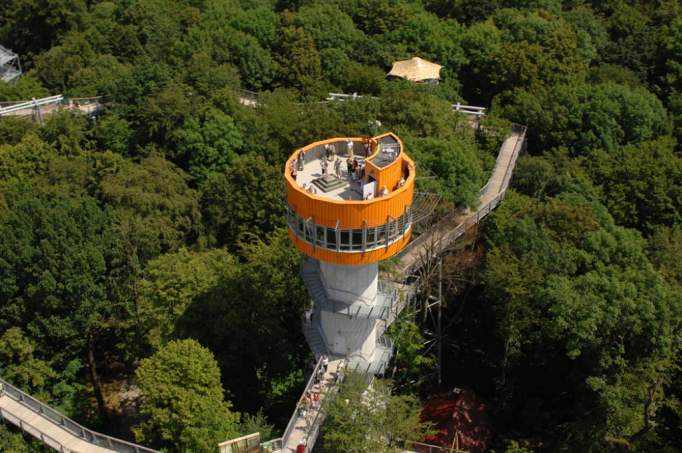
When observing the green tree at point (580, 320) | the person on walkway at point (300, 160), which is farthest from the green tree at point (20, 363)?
the green tree at point (580, 320)

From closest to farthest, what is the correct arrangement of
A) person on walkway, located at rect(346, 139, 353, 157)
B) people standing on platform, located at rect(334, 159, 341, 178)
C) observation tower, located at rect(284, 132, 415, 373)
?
observation tower, located at rect(284, 132, 415, 373), people standing on platform, located at rect(334, 159, 341, 178), person on walkway, located at rect(346, 139, 353, 157)

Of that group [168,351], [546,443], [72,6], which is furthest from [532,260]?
[72,6]

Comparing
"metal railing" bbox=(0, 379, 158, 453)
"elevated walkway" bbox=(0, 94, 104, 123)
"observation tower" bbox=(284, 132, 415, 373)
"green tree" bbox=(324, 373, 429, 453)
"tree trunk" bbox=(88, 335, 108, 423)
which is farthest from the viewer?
"elevated walkway" bbox=(0, 94, 104, 123)

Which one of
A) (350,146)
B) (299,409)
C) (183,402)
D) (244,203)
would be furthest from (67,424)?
(350,146)

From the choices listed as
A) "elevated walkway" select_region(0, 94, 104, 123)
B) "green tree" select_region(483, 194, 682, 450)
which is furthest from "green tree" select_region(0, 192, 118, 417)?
"green tree" select_region(483, 194, 682, 450)

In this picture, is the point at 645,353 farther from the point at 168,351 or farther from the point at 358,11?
the point at 358,11

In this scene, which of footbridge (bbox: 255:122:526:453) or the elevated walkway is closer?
footbridge (bbox: 255:122:526:453)

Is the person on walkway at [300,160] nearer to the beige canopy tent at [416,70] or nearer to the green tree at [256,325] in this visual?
the green tree at [256,325]

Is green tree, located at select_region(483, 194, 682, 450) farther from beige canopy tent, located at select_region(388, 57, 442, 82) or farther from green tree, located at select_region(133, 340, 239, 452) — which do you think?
beige canopy tent, located at select_region(388, 57, 442, 82)
